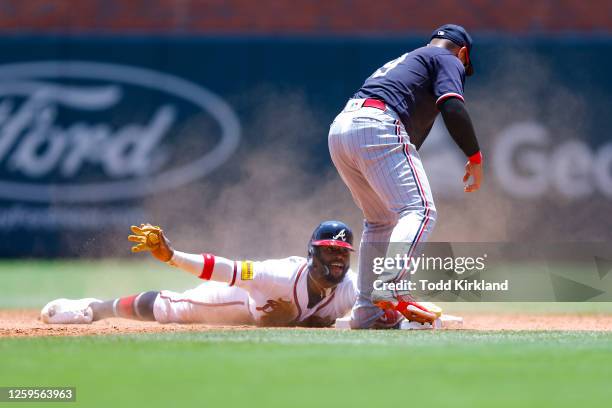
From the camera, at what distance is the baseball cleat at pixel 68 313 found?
22.1 ft

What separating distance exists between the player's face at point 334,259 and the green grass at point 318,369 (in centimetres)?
71

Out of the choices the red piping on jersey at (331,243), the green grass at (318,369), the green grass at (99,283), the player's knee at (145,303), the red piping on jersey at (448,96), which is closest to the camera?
the green grass at (318,369)

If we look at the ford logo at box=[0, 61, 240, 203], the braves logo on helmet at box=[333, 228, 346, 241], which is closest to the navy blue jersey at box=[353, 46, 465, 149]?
the braves logo on helmet at box=[333, 228, 346, 241]

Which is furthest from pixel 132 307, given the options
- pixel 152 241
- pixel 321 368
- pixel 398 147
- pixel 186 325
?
pixel 321 368

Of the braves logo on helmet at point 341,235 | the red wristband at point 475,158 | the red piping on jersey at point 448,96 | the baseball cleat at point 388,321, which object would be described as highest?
the red piping on jersey at point 448,96

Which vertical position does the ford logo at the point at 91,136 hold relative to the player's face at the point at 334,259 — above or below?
above

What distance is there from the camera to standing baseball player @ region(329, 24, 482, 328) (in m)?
5.49

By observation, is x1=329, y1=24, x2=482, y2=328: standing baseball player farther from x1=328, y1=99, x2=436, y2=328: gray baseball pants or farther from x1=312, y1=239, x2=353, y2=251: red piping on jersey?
x1=312, y1=239, x2=353, y2=251: red piping on jersey

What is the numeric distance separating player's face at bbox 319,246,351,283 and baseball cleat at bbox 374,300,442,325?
68 cm

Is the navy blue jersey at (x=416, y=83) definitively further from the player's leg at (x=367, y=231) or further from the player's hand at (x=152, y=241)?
the player's hand at (x=152, y=241)

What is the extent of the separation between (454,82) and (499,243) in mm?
7269

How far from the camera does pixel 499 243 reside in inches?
498

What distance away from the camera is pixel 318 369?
420cm

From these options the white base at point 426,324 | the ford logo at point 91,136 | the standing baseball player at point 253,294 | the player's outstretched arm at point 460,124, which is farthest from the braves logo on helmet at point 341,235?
the ford logo at point 91,136
